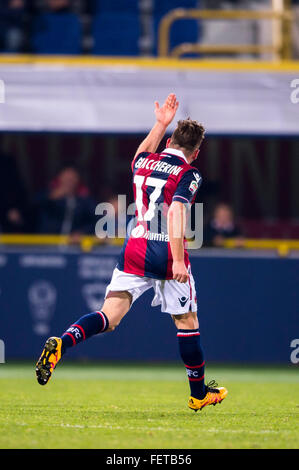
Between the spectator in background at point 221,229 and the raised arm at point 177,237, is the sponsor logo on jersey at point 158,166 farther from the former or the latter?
the spectator in background at point 221,229

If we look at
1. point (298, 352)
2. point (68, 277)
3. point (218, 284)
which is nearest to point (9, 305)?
point (68, 277)

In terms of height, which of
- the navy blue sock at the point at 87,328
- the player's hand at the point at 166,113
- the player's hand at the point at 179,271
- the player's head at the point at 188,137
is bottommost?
the navy blue sock at the point at 87,328

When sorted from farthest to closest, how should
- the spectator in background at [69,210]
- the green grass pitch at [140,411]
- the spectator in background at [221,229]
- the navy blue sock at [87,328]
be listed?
the spectator in background at [69,210], the spectator in background at [221,229], the navy blue sock at [87,328], the green grass pitch at [140,411]

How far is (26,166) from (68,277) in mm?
4354

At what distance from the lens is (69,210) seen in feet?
41.3

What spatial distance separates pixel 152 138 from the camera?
7297 millimetres

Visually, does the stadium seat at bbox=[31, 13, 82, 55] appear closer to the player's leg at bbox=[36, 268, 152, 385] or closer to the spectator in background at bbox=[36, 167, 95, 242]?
the spectator in background at bbox=[36, 167, 95, 242]

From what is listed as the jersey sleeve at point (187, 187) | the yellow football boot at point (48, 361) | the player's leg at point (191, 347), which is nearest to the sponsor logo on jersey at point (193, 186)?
the jersey sleeve at point (187, 187)

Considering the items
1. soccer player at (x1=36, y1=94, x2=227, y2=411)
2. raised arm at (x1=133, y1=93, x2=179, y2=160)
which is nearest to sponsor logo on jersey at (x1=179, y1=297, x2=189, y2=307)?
soccer player at (x1=36, y1=94, x2=227, y2=411)

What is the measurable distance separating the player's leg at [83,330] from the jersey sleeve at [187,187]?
84 cm

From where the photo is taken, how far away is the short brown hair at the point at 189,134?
7.00 m

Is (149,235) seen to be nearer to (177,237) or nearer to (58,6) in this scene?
(177,237)

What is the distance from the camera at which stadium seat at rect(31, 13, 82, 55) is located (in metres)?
15.1

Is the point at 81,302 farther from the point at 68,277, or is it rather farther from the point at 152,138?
the point at 152,138
